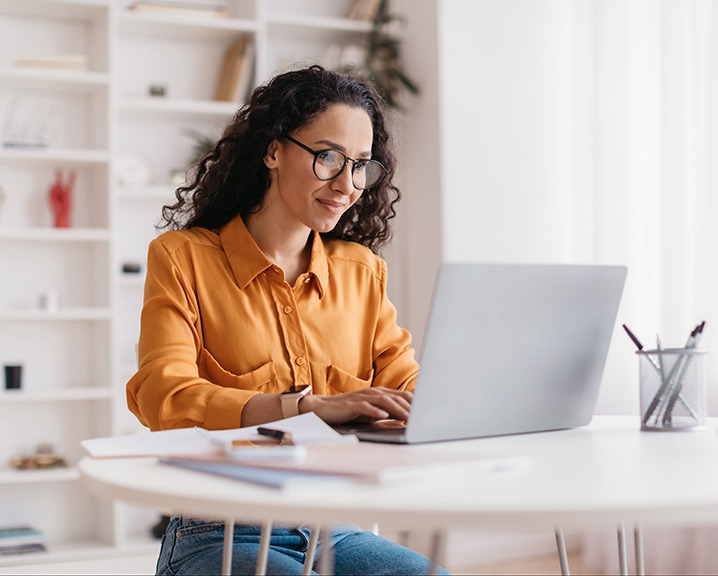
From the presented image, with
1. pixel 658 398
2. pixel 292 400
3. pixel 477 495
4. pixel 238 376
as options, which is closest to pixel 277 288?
pixel 238 376

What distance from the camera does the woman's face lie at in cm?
172

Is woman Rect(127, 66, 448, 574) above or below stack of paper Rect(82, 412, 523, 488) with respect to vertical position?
above

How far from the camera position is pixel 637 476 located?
959 millimetres

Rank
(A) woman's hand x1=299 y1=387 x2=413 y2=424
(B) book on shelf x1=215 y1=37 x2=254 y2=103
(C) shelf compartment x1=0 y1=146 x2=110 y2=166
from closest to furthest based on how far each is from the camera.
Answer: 1. (A) woman's hand x1=299 y1=387 x2=413 y2=424
2. (C) shelf compartment x1=0 y1=146 x2=110 y2=166
3. (B) book on shelf x1=215 y1=37 x2=254 y2=103

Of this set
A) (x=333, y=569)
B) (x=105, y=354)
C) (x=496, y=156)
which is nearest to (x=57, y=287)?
(x=105, y=354)

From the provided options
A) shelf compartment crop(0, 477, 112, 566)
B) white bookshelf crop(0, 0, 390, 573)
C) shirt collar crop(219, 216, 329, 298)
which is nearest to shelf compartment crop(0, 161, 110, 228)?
white bookshelf crop(0, 0, 390, 573)

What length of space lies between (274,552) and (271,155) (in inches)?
29.8

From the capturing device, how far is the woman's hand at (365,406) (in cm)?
128

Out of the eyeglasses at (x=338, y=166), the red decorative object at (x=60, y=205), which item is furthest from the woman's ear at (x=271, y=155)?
the red decorative object at (x=60, y=205)

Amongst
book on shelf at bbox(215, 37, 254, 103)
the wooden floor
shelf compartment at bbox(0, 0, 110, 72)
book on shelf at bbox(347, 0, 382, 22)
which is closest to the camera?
the wooden floor

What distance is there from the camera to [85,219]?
3961mm

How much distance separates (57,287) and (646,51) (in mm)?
2346

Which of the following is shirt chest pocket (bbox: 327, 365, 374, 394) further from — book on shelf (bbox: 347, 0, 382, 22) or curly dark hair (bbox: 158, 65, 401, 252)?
book on shelf (bbox: 347, 0, 382, 22)

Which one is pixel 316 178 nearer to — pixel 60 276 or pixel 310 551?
pixel 310 551
